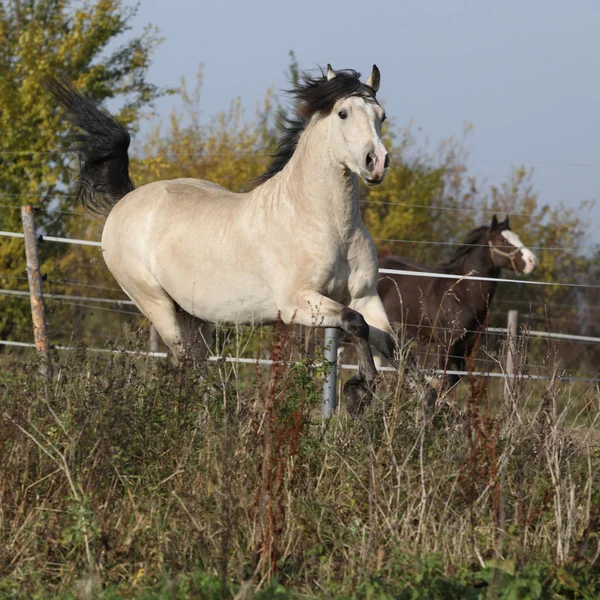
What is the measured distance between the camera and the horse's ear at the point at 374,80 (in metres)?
6.32

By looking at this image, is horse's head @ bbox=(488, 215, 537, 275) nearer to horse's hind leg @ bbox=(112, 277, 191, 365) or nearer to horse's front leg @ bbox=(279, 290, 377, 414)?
horse's hind leg @ bbox=(112, 277, 191, 365)

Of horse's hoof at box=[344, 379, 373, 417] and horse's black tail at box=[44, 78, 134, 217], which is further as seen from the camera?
horse's black tail at box=[44, 78, 134, 217]

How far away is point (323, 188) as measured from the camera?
6.21m

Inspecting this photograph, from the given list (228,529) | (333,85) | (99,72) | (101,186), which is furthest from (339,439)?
(99,72)

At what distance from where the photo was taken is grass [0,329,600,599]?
3758mm

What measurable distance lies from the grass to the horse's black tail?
3443 mm

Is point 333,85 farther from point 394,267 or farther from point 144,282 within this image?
point 394,267

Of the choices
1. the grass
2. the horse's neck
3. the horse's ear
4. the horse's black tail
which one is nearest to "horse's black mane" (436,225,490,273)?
the horse's black tail

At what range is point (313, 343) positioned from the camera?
17.9 feet

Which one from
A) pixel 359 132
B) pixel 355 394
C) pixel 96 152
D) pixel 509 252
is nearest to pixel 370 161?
pixel 359 132

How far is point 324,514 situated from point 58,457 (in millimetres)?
1259

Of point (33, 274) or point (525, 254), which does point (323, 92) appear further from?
point (525, 254)

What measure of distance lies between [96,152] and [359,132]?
3146 millimetres

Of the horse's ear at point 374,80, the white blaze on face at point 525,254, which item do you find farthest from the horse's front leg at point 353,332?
the white blaze on face at point 525,254
